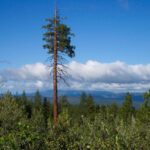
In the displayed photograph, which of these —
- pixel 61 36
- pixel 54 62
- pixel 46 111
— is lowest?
pixel 46 111

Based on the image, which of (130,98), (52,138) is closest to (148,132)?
(52,138)

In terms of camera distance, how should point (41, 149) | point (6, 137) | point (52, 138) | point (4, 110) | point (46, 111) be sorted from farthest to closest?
point (46, 111) → point (4, 110) → point (52, 138) → point (41, 149) → point (6, 137)

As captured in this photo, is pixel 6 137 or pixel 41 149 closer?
pixel 6 137

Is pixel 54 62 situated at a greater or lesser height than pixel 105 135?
greater

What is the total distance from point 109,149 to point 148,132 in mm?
2302

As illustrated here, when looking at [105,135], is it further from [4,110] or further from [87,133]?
[4,110]

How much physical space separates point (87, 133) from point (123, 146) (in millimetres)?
2261

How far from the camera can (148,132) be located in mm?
14031

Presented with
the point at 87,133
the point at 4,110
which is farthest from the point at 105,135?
the point at 4,110

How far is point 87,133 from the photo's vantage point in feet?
46.2

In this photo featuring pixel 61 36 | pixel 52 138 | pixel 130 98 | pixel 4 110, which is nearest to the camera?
pixel 52 138

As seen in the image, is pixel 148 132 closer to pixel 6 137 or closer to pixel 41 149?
pixel 41 149

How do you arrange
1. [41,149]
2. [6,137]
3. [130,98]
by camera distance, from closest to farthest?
[6,137], [41,149], [130,98]

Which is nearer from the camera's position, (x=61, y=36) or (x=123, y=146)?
(x=123, y=146)
